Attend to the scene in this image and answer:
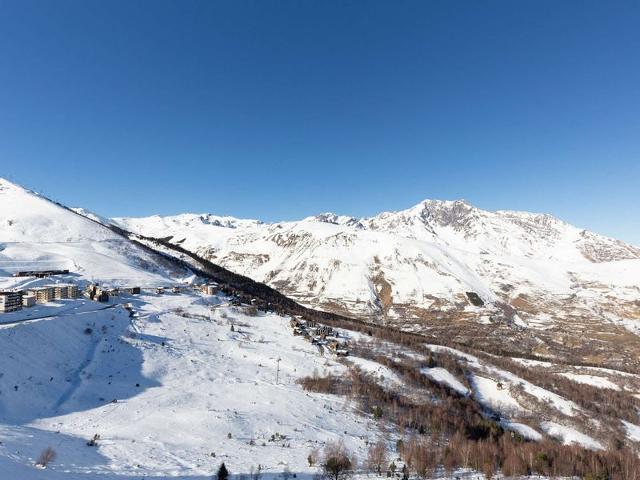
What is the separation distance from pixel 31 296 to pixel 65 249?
201ft

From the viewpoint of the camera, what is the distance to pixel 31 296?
63.7 metres

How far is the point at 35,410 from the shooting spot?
34406mm

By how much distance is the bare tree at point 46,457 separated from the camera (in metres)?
20.9

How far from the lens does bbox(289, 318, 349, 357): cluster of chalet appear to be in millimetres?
80300

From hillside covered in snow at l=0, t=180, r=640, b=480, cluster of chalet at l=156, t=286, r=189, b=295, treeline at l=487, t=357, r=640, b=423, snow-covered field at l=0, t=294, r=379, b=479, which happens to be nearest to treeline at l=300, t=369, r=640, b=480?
hillside covered in snow at l=0, t=180, r=640, b=480

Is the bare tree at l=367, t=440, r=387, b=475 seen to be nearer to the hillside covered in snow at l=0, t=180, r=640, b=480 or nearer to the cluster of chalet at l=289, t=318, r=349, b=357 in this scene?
the hillside covered in snow at l=0, t=180, r=640, b=480

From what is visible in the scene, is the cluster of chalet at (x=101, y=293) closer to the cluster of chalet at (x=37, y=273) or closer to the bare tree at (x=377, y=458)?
the cluster of chalet at (x=37, y=273)

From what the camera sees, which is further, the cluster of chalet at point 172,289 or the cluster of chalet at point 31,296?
the cluster of chalet at point 172,289

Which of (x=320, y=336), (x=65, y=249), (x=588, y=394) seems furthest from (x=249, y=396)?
(x=65, y=249)

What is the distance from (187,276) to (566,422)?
113204mm

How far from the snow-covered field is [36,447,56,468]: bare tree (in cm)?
47

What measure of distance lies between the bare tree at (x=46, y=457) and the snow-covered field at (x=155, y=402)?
47 cm

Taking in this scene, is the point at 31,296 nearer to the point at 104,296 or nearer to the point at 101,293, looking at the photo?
the point at 101,293

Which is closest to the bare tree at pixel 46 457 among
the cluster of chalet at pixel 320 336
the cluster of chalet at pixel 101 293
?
the cluster of chalet at pixel 320 336
